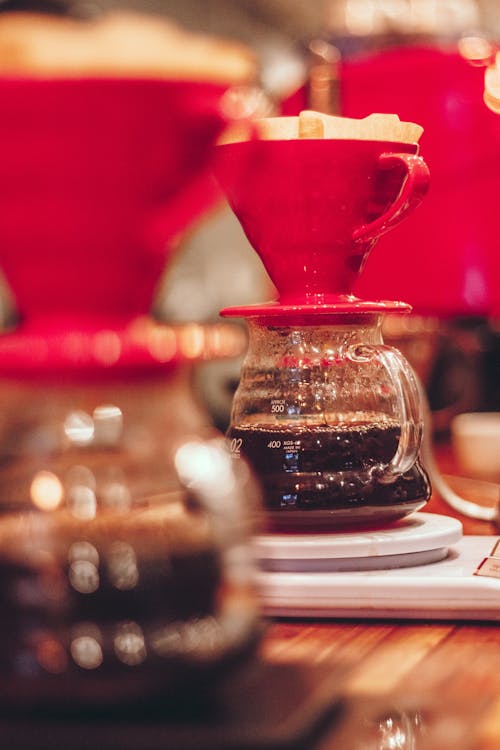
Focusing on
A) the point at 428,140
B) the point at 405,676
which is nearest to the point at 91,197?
the point at 405,676

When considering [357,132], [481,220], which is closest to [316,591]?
[357,132]

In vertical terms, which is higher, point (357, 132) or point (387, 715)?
point (357, 132)

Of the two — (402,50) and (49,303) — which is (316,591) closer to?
(49,303)

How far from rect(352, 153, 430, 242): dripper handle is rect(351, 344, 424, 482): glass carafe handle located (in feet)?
0.30

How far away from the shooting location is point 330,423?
854 mm

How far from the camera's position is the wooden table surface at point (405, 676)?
0.50 m

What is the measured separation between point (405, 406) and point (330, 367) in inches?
3.3

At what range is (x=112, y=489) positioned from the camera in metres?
0.51

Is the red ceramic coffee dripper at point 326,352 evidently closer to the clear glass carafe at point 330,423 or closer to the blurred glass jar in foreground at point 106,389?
the clear glass carafe at point 330,423

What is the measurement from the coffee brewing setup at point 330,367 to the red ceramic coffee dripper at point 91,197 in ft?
0.97

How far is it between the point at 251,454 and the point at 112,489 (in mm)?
354

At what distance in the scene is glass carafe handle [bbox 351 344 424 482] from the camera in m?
0.81

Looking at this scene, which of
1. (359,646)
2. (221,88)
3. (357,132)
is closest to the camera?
(221,88)

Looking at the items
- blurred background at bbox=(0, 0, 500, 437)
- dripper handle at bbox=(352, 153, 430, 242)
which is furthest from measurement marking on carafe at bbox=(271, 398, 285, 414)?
blurred background at bbox=(0, 0, 500, 437)
